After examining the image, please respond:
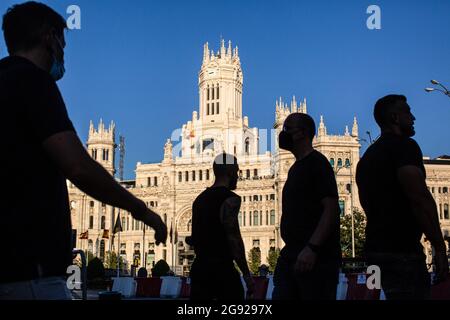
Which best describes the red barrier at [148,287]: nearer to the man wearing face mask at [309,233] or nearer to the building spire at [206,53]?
the man wearing face mask at [309,233]

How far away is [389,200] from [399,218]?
0.16 m

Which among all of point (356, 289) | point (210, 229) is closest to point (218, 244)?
point (210, 229)

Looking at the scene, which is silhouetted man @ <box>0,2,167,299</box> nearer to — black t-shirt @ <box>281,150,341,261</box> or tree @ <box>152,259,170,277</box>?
black t-shirt @ <box>281,150,341,261</box>

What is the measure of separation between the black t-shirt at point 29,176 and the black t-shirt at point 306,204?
3.11 meters

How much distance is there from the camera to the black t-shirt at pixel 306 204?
582 centimetres

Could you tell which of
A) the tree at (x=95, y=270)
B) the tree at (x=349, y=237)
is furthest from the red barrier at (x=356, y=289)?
the tree at (x=349, y=237)

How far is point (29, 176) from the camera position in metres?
3.01

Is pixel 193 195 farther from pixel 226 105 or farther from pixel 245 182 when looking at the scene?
pixel 226 105

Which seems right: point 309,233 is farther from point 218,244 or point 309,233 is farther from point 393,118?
point 393,118

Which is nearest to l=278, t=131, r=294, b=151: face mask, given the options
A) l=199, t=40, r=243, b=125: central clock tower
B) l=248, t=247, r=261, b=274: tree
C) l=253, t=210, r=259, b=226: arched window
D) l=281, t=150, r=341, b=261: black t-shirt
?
l=281, t=150, r=341, b=261: black t-shirt

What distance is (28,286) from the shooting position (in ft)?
9.77

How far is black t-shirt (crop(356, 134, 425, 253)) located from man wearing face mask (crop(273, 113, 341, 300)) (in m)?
0.38

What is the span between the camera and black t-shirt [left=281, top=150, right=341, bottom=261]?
5.82 metres
